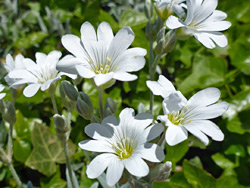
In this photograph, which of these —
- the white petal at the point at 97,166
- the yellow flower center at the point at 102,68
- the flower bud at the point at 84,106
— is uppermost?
the yellow flower center at the point at 102,68

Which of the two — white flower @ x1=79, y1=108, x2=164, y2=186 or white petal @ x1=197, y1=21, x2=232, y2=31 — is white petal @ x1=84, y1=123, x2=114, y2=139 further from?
white petal @ x1=197, y1=21, x2=232, y2=31

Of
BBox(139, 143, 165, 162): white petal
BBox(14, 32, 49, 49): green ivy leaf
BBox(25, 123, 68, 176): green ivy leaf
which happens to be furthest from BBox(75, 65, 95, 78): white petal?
BBox(14, 32, 49, 49): green ivy leaf

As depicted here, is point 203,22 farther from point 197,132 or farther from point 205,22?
point 197,132

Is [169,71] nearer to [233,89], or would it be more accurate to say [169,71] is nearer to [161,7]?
[233,89]

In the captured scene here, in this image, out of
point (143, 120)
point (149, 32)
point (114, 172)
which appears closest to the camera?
point (114, 172)

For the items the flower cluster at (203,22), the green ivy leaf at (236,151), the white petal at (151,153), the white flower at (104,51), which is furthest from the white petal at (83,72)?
the green ivy leaf at (236,151)

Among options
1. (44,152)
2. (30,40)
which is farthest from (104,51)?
(30,40)

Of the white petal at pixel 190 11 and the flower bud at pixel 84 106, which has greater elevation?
the white petal at pixel 190 11

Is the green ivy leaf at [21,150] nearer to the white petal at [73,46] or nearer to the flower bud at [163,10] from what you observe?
the white petal at [73,46]
